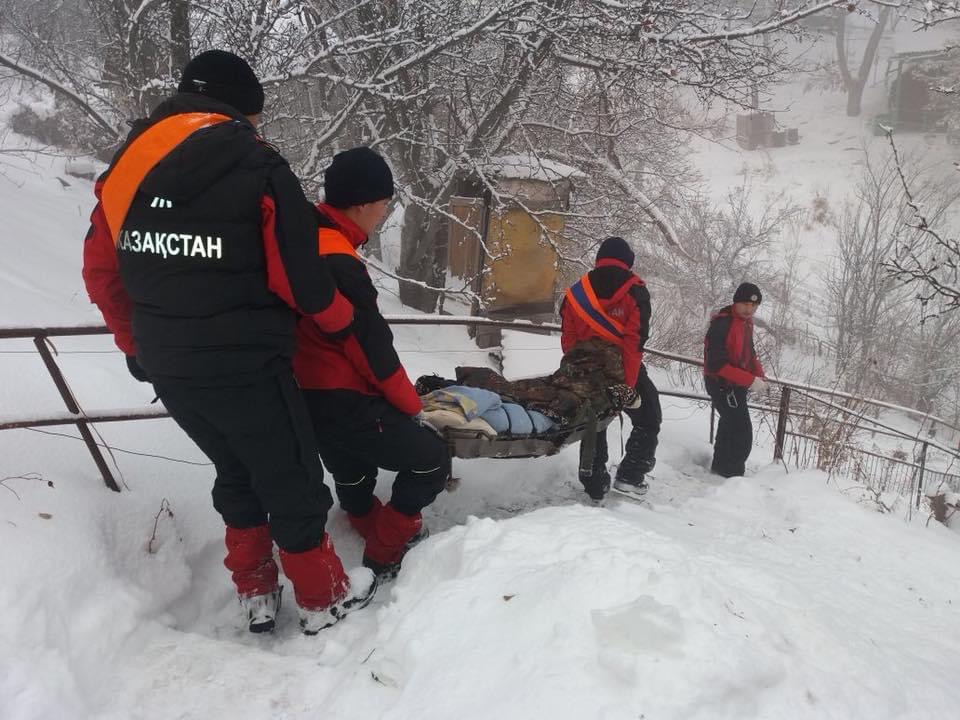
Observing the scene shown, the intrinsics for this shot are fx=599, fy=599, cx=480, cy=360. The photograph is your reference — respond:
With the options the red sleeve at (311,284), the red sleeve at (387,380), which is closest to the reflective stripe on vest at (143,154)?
the red sleeve at (311,284)

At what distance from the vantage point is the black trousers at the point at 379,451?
2.46m

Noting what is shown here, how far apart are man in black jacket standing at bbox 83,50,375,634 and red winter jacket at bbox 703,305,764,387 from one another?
3609mm

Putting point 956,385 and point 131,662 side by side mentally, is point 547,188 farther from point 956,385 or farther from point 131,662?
point 956,385

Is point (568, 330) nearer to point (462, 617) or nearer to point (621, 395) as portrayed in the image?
point (621, 395)

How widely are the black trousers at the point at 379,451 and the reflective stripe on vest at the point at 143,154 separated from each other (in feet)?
3.03

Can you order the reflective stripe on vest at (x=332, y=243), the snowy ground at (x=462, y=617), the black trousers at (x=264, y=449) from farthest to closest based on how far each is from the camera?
the reflective stripe on vest at (x=332, y=243)
the black trousers at (x=264, y=449)
the snowy ground at (x=462, y=617)

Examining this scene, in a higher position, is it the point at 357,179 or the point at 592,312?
the point at 357,179

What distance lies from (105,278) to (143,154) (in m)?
0.57

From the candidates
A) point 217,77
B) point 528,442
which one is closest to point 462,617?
point 528,442

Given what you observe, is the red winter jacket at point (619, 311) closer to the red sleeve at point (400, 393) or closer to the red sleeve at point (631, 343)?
the red sleeve at point (631, 343)

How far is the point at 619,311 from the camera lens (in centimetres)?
379

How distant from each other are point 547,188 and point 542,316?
5.67 feet

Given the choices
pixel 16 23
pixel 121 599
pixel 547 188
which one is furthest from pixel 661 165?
pixel 121 599

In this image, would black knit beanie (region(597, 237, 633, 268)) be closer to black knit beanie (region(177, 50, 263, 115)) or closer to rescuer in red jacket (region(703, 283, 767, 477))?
rescuer in red jacket (region(703, 283, 767, 477))
